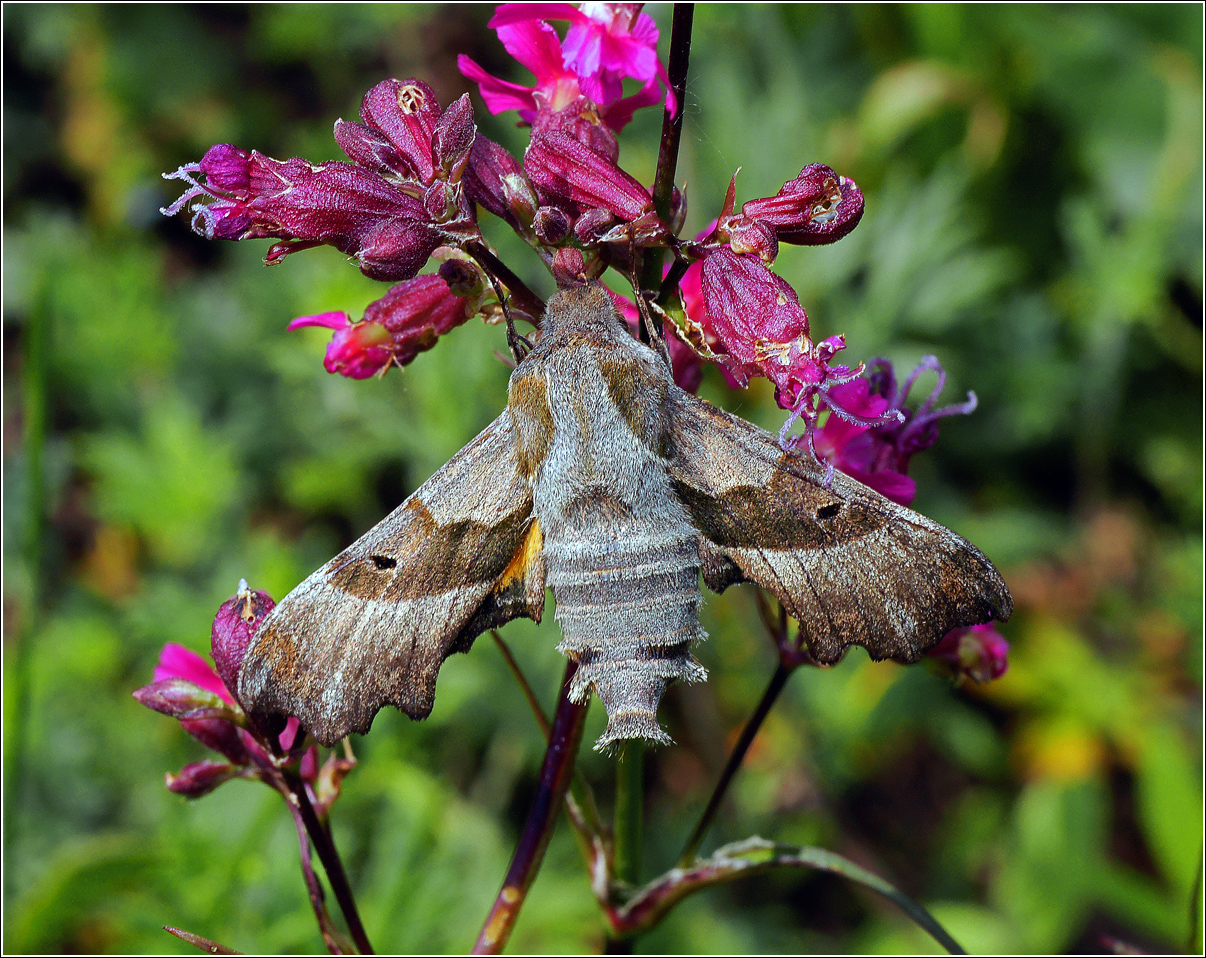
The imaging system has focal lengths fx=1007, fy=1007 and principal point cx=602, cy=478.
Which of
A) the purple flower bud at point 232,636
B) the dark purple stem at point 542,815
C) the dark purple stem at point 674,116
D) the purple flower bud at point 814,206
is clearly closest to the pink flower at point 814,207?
the purple flower bud at point 814,206

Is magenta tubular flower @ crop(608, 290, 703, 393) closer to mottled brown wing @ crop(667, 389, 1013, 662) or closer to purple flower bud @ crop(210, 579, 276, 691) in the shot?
mottled brown wing @ crop(667, 389, 1013, 662)

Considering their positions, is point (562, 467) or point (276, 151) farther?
point (276, 151)

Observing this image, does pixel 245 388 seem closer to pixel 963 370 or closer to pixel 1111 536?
pixel 963 370

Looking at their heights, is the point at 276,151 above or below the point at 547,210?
above

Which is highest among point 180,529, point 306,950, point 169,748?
point 180,529

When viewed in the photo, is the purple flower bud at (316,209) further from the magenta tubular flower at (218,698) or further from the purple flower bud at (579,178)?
the magenta tubular flower at (218,698)

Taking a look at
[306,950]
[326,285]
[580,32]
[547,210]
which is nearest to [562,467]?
[547,210]

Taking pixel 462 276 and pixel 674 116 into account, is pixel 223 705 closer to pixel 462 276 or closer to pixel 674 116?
pixel 462 276

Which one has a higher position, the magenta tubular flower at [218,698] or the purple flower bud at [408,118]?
the purple flower bud at [408,118]
